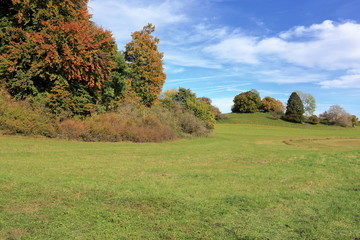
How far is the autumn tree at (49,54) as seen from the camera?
17.0m

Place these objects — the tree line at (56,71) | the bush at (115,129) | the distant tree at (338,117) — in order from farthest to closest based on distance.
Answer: the distant tree at (338,117) → the bush at (115,129) → the tree line at (56,71)

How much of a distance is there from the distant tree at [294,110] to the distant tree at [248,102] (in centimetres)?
1609

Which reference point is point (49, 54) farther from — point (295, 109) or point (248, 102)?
point (248, 102)

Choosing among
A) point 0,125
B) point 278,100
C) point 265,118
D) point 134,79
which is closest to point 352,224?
point 0,125

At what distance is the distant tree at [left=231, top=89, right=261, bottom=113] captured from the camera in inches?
3757

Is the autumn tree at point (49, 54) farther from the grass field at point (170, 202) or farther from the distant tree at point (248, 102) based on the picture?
the distant tree at point (248, 102)

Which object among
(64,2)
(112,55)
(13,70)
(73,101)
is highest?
(64,2)

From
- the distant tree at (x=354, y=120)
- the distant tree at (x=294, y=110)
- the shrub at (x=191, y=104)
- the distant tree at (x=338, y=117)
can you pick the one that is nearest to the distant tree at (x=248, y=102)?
the distant tree at (x=294, y=110)

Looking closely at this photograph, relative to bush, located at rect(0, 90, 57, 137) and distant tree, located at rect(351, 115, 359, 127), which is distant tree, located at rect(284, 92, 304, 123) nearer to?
distant tree, located at rect(351, 115, 359, 127)

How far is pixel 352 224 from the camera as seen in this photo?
4.41 metres

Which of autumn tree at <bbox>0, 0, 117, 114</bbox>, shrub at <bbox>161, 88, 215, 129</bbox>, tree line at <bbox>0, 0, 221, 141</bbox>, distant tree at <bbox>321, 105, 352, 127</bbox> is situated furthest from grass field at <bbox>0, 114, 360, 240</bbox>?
distant tree at <bbox>321, 105, 352, 127</bbox>

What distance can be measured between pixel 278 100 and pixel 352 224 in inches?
4525

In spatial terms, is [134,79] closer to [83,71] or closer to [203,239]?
[83,71]

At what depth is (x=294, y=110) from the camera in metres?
78.8
